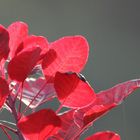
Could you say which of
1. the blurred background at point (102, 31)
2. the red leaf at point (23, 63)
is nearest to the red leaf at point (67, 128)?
the red leaf at point (23, 63)

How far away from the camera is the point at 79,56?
1.77ft

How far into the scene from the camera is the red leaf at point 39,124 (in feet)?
1.61

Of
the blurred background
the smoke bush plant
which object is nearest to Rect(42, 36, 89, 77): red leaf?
the smoke bush plant

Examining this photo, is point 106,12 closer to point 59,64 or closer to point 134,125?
point 134,125

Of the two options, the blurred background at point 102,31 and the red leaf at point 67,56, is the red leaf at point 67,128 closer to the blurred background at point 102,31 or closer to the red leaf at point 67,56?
the red leaf at point 67,56

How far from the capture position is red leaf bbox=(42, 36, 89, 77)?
0.54 metres

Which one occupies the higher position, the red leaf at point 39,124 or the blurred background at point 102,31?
the red leaf at point 39,124

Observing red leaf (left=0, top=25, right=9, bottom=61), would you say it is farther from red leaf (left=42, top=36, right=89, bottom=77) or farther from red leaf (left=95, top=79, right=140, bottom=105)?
red leaf (left=95, top=79, right=140, bottom=105)

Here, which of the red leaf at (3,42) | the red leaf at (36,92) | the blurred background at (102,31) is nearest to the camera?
the red leaf at (3,42)

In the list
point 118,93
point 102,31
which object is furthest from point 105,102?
point 102,31

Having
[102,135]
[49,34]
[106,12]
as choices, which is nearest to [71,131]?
[102,135]

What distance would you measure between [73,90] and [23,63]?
0.28 feet

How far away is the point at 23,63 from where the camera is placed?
19.9 inches

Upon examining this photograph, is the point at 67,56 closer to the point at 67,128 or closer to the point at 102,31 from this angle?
the point at 67,128
